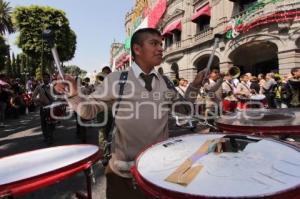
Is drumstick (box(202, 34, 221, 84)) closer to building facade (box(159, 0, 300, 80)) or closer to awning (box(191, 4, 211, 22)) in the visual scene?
building facade (box(159, 0, 300, 80))

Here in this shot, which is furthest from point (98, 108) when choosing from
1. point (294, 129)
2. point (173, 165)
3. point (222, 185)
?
point (294, 129)

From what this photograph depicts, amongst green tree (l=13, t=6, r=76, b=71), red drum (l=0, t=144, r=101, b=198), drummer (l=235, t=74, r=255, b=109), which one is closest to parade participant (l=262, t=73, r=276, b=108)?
drummer (l=235, t=74, r=255, b=109)

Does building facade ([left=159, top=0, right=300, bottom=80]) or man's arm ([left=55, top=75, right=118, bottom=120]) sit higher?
building facade ([left=159, top=0, right=300, bottom=80])

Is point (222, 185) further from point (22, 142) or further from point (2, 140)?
point (2, 140)

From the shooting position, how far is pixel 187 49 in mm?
26375

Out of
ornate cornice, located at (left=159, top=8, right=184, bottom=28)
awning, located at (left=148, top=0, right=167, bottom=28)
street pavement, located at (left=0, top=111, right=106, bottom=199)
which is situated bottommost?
street pavement, located at (left=0, top=111, right=106, bottom=199)

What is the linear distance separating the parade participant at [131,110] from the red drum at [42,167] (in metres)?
0.19

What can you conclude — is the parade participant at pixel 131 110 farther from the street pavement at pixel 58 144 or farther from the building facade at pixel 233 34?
the building facade at pixel 233 34

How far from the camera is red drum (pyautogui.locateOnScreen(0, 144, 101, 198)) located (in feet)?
5.27

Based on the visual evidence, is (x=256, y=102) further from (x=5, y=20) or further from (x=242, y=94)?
(x=5, y=20)

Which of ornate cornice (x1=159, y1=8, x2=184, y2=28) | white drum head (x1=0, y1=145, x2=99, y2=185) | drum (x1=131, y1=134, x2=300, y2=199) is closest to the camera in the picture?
drum (x1=131, y1=134, x2=300, y2=199)

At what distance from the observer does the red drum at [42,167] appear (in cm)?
161

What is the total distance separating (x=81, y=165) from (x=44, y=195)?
2.52m

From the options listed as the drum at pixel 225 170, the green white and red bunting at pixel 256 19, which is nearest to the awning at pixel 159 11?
the green white and red bunting at pixel 256 19
